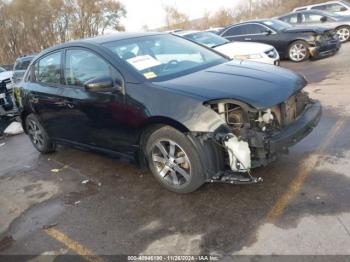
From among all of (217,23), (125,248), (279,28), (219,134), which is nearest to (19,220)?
(125,248)

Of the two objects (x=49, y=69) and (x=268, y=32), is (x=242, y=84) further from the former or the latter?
(x=268, y=32)

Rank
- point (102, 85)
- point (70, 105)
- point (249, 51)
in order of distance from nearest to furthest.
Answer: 1. point (102, 85)
2. point (70, 105)
3. point (249, 51)

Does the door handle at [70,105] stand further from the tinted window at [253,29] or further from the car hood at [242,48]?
the tinted window at [253,29]

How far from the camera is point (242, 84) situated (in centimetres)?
385

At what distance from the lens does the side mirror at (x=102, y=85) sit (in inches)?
164

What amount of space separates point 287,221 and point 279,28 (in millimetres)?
9974

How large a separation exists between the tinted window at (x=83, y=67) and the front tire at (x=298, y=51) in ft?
28.0

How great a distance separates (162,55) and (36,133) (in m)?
2.73

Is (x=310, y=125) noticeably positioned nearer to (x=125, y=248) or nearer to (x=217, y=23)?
(x=125, y=248)

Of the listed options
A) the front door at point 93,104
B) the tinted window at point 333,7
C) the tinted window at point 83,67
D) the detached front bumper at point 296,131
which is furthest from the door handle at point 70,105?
the tinted window at point 333,7

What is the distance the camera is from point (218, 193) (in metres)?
4.07

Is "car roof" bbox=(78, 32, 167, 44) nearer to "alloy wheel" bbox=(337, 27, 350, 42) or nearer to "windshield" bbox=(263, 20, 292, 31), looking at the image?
"windshield" bbox=(263, 20, 292, 31)

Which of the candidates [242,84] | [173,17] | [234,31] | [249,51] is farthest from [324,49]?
[173,17]

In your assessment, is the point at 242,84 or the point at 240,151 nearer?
the point at 240,151
